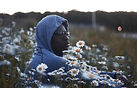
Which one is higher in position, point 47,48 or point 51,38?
point 51,38

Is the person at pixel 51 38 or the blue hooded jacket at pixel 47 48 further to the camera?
the person at pixel 51 38

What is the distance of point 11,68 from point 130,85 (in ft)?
6.01

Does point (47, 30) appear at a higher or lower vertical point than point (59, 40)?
higher

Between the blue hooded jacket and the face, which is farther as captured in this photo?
the face

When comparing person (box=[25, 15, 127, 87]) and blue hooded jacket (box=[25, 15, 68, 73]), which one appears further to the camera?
person (box=[25, 15, 127, 87])

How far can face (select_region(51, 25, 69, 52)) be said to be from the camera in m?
3.48

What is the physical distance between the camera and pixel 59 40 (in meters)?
3.47

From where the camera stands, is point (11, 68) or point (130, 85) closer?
point (11, 68)

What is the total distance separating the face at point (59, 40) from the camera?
3.48 metres

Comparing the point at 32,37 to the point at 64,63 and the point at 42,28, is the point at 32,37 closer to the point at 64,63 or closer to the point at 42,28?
the point at 42,28

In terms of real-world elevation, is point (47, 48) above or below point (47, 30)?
below

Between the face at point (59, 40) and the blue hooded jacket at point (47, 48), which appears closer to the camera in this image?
the blue hooded jacket at point (47, 48)

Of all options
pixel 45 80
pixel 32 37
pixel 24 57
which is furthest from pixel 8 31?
pixel 45 80

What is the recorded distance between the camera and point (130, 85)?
12.0 feet
